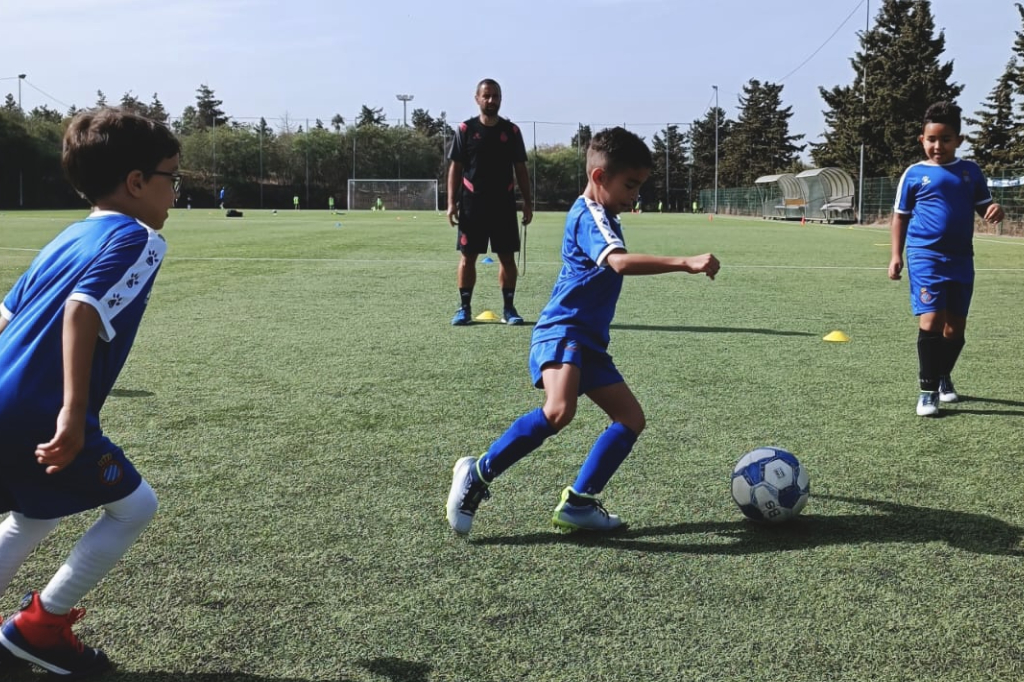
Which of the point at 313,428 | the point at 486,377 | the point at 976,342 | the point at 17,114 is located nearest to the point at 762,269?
the point at 976,342

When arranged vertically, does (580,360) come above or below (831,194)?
below

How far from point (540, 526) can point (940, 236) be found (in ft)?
11.1

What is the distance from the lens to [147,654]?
250cm

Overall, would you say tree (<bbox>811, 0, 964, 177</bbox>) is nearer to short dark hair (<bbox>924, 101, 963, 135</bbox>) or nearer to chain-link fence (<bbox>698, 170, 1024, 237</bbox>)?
chain-link fence (<bbox>698, 170, 1024, 237</bbox>)

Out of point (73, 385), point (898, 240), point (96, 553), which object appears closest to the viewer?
point (73, 385)

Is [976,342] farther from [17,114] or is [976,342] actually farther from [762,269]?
[17,114]

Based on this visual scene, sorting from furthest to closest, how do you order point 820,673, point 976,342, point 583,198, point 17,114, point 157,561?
point 17,114 < point 976,342 < point 583,198 < point 157,561 < point 820,673

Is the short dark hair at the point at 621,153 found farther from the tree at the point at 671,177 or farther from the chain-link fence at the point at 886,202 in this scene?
the tree at the point at 671,177

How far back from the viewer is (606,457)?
11.6 feet

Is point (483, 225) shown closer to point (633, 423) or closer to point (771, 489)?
point (633, 423)

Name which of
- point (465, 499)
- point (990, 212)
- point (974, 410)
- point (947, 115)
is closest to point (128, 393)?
point (465, 499)

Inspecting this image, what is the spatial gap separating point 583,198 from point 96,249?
1.87 m

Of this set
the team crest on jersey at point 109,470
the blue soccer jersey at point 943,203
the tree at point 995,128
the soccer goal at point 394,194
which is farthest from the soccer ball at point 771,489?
the soccer goal at point 394,194

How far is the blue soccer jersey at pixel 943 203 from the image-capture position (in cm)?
542
